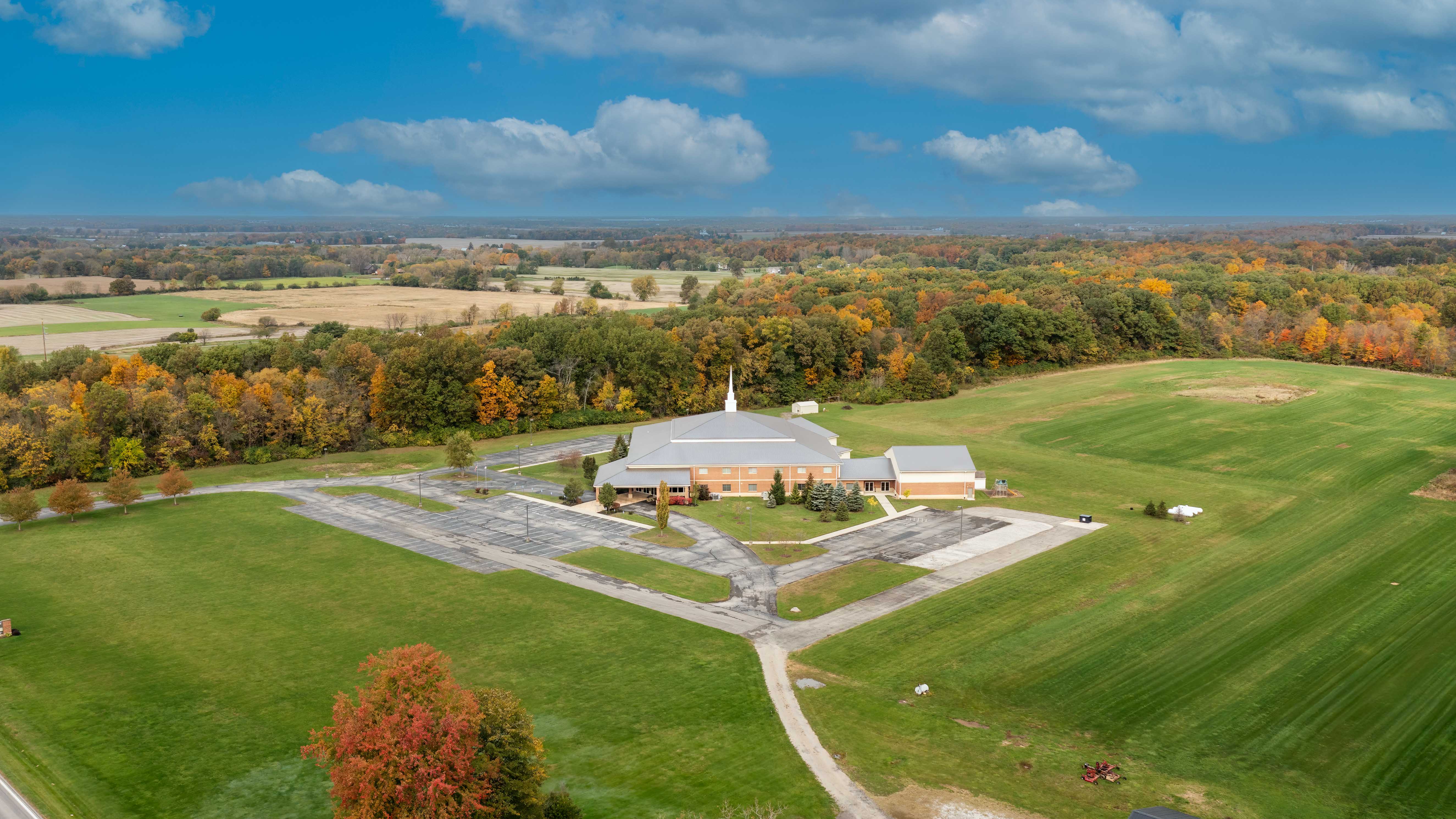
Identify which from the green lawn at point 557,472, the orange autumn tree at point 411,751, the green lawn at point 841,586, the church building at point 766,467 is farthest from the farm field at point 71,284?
the orange autumn tree at point 411,751

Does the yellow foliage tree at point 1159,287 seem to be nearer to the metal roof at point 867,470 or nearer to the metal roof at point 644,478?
the metal roof at point 867,470

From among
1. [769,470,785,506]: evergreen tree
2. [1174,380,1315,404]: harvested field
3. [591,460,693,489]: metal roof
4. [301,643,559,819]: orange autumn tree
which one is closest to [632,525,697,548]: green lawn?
[591,460,693,489]: metal roof

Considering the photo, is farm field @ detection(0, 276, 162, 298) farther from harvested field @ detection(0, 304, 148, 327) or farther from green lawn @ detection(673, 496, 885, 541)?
green lawn @ detection(673, 496, 885, 541)

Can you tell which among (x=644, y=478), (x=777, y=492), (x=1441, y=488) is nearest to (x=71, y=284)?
(x=644, y=478)

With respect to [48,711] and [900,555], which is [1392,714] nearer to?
[900,555]

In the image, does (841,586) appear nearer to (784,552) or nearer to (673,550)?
(784,552)

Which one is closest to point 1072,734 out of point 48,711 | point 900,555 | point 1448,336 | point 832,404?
point 900,555
